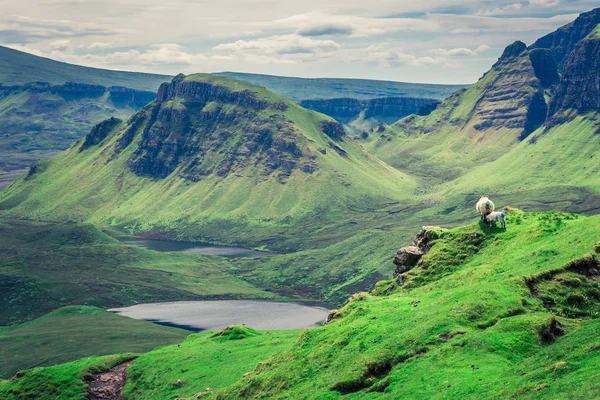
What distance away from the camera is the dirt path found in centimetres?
12288

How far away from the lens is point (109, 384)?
128875 millimetres

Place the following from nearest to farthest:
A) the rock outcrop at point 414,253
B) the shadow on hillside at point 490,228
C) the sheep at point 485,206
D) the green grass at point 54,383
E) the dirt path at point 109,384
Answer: the sheep at point 485,206 < the shadow on hillside at point 490,228 < the rock outcrop at point 414,253 < the dirt path at point 109,384 < the green grass at point 54,383

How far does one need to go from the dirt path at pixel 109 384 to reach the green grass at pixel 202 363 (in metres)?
2.35

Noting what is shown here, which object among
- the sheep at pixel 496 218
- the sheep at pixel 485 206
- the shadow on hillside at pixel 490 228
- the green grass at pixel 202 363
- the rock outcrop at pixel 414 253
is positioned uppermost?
the sheep at pixel 485 206

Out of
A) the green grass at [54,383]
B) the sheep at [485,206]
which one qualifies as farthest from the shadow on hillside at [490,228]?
the green grass at [54,383]

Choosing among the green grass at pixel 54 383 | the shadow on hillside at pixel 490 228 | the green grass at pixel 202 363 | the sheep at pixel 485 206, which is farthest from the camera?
the green grass at pixel 54 383

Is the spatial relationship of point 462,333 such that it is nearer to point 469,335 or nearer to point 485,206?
point 469,335

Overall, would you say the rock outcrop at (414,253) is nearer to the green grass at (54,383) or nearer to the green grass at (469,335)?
the green grass at (469,335)

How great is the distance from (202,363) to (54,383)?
96.0 feet

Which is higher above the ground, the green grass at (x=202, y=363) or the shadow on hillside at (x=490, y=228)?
the shadow on hillside at (x=490, y=228)

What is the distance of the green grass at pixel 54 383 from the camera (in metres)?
123

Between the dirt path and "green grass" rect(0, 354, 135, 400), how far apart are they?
4.94 ft

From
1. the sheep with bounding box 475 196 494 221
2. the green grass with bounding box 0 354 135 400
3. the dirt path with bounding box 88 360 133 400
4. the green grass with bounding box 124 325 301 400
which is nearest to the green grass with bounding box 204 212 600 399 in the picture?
the sheep with bounding box 475 196 494 221

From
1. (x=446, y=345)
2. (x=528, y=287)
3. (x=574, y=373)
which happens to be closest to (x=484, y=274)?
(x=528, y=287)
